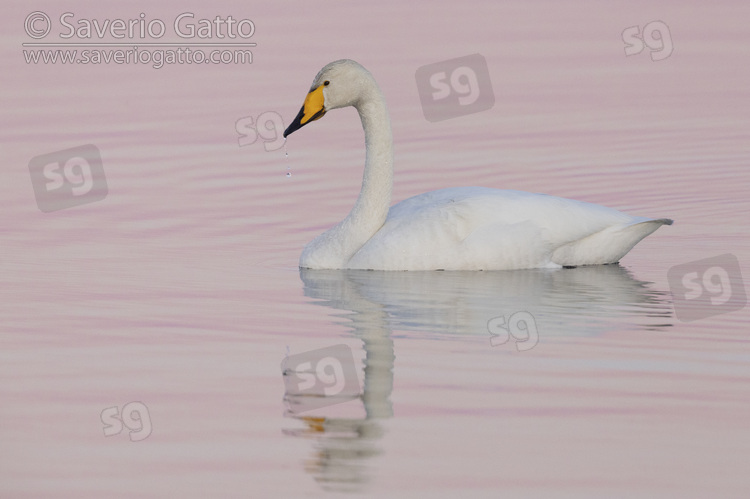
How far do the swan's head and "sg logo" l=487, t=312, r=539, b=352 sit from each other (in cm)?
310

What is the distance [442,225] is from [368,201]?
89 cm

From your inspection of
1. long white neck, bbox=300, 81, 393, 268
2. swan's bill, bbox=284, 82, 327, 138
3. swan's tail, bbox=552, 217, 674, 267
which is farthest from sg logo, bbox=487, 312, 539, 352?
swan's bill, bbox=284, 82, 327, 138

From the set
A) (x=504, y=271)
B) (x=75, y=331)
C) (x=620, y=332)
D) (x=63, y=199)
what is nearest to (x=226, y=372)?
(x=75, y=331)

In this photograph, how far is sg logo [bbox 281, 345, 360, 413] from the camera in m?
7.06

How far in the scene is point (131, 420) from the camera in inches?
262

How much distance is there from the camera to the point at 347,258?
11969 millimetres

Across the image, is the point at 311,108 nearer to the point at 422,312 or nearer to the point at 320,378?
the point at 422,312

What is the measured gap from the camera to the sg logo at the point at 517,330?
27.6 ft

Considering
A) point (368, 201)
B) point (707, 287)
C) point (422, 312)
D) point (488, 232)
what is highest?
point (368, 201)

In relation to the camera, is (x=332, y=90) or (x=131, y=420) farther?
(x=332, y=90)

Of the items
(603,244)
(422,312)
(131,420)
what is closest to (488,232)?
(603,244)

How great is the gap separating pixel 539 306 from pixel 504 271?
6.09 ft

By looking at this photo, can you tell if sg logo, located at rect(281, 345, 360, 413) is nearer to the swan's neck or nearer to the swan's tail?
the swan's neck

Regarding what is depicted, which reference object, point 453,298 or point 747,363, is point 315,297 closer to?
point 453,298
